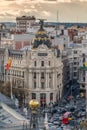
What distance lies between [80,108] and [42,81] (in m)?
8.26

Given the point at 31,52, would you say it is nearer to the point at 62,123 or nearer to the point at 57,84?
the point at 57,84

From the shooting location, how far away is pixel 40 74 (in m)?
83.1

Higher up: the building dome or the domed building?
the building dome

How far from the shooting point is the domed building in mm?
83000

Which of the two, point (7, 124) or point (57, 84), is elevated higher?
point (7, 124)

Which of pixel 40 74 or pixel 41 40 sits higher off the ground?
pixel 41 40

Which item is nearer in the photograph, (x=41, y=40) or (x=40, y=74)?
(x=40, y=74)

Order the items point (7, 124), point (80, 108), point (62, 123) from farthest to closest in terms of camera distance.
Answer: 1. point (80, 108)
2. point (62, 123)
3. point (7, 124)

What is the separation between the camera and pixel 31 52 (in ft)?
274

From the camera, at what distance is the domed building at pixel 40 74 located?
8300 cm

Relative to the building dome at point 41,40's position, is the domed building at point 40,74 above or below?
below

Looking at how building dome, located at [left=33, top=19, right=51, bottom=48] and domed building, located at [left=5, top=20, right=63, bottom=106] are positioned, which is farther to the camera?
building dome, located at [left=33, top=19, right=51, bottom=48]

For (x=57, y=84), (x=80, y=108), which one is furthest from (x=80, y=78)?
(x=80, y=108)

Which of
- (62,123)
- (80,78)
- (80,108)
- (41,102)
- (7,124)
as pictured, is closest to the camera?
(7,124)
